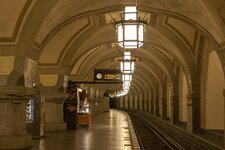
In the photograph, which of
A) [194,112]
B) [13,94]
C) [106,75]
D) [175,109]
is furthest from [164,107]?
[13,94]

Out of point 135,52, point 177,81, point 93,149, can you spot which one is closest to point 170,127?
point 177,81

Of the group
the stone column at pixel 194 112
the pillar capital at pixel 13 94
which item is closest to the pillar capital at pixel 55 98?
the stone column at pixel 194 112

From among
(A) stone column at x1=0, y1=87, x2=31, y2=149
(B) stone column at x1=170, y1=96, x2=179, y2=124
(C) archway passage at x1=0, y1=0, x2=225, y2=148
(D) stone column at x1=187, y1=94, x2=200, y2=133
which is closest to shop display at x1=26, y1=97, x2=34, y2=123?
(C) archway passage at x1=0, y1=0, x2=225, y2=148

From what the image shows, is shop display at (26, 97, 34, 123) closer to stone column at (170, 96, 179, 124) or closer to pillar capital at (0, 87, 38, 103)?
pillar capital at (0, 87, 38, 103)

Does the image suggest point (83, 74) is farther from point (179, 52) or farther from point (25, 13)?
point (25, 13)

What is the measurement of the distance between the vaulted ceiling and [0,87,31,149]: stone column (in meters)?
0.93

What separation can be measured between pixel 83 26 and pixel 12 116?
6556 millimetres

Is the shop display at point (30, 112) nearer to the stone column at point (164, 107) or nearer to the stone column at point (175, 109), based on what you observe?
the stone column at point (175, 109)

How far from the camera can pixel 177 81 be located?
82.7 ft

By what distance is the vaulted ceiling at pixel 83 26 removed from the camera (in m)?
10.1

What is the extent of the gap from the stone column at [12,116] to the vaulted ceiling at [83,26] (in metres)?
0.93

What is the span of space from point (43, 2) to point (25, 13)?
479mm

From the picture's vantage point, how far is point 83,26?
16016 millimetres

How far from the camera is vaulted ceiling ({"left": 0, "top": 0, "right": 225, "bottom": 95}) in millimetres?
10086
